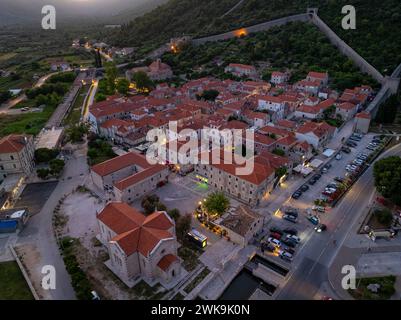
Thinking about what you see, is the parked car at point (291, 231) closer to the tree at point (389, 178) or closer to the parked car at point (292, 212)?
the parked car at point (292, 212)

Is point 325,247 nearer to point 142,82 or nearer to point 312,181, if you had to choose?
point 312,181

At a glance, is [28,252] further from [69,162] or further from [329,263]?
[329,263]

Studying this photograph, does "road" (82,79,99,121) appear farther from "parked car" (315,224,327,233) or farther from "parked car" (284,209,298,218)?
"parked car" (315,224,327,233)

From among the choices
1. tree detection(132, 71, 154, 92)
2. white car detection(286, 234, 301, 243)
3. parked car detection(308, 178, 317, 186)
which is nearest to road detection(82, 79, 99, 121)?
tree detection(132, 71, 154, 92)

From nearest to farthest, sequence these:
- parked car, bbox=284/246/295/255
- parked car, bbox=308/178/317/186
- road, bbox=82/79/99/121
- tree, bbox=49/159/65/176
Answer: parked car, bbox=284/246/295/255 < parked car, bbox=308/178/317/186 < tree, bbox=49/159/65/176 < road, bbox=82/79/99/121

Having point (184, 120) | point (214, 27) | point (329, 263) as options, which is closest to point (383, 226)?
point (329, 263)
